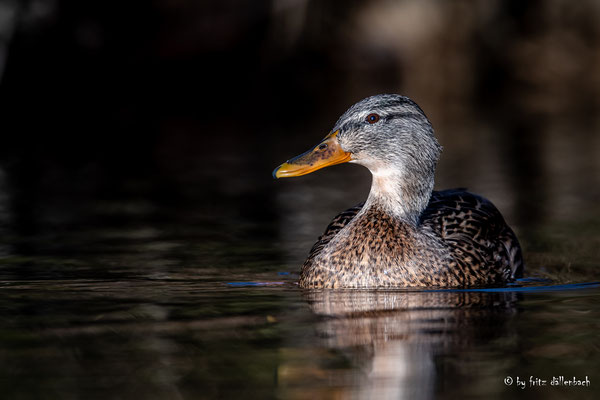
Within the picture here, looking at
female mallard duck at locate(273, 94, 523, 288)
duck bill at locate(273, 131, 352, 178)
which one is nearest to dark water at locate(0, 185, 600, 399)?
female mallard duck at locate(273, 94, 523, 288)

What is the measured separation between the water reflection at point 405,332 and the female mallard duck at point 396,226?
25cm

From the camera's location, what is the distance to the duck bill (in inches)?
331

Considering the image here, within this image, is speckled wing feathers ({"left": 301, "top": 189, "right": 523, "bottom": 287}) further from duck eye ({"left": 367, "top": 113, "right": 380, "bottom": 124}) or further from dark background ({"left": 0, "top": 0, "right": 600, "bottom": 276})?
dark background ({"left": 0, "top": 0, "right": 600, "bottom": 276})

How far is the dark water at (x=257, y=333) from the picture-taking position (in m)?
5.46

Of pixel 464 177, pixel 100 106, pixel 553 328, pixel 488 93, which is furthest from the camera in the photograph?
pixel 488 93

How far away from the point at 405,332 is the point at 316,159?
2.31 metres

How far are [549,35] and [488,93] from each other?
2.35 m

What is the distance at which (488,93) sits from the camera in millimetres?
25938

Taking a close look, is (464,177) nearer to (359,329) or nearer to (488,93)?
(359,329)

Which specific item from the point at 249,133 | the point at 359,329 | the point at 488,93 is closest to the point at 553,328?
the point at 359,329

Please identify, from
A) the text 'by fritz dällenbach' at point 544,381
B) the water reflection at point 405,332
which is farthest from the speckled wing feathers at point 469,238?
the text 'by fritz dällenbach' at point 544,381

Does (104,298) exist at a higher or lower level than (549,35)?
lower

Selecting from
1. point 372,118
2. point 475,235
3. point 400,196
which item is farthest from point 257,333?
point 475,235

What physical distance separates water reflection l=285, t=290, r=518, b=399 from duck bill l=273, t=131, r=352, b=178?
920 millimetres
